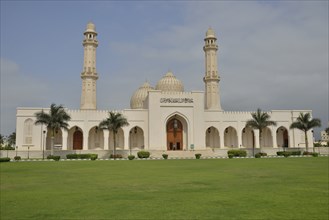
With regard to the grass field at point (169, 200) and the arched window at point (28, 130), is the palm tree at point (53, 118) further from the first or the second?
the grass field at point (169, 200)

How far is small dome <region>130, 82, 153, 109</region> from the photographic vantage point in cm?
4902

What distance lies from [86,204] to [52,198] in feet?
4.66

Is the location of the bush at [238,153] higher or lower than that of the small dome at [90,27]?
lower

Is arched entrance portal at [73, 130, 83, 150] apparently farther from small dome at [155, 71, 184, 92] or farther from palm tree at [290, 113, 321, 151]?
palm tree at [290, 113, 321, 151]

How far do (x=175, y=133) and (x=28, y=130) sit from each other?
17.8 meters

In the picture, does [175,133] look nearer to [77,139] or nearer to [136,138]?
[136,138]

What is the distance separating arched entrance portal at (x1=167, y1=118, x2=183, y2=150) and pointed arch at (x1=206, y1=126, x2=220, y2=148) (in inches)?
163

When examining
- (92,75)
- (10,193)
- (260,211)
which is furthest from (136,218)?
(92,75)

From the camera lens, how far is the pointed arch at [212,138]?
4675 cm

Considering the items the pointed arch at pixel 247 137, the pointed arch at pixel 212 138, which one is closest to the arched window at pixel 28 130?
the pointed arch at pixel 212 138

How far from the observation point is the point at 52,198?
9.41 metres

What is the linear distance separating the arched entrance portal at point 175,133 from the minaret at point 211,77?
197 inches

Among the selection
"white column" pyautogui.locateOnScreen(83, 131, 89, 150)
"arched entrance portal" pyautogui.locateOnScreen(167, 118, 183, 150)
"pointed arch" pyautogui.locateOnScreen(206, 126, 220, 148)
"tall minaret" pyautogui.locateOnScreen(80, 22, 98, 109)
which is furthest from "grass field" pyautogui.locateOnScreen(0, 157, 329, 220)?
"pointed arch" pyautogui.locateOnScreen(206, 126, 220, 148)

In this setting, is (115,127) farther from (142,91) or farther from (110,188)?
(110,188)
